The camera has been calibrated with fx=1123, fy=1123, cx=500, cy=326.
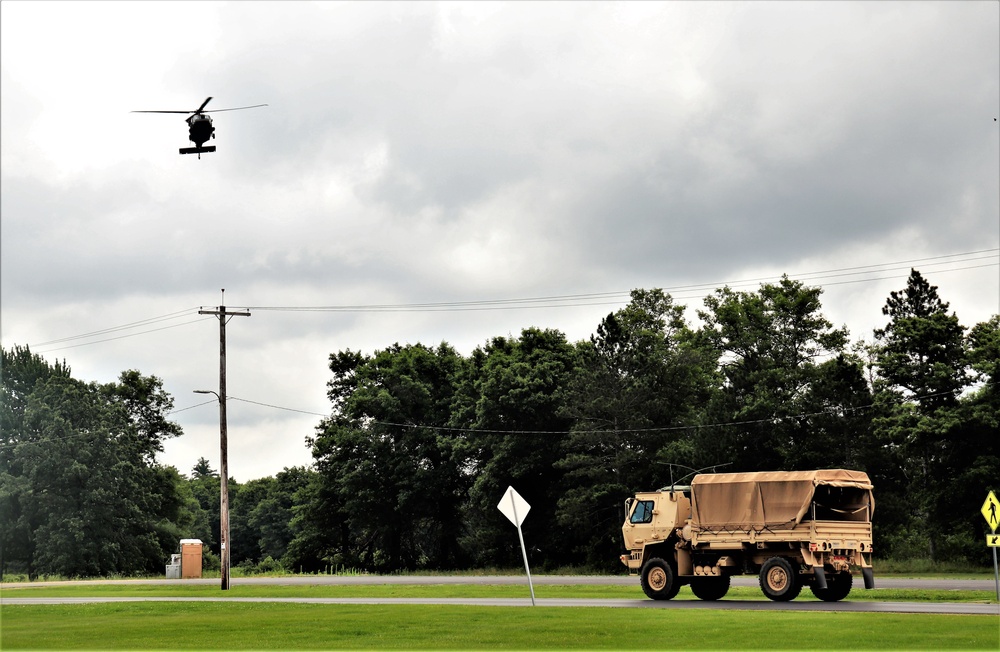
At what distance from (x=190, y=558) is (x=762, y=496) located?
4222 centimetres

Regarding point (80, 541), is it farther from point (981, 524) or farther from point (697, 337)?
point (981, 524)

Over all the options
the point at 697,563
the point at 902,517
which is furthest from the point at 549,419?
the point at 697,563

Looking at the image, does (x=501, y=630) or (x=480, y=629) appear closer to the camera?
(x=501, y=630)

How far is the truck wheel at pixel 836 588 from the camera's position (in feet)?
100

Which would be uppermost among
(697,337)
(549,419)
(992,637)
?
(697,337)

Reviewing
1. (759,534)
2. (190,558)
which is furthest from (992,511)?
(190,558)

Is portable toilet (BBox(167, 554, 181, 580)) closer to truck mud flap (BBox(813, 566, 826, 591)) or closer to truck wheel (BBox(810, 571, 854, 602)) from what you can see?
truck wheel (BBox(810, 571, 854, 602))

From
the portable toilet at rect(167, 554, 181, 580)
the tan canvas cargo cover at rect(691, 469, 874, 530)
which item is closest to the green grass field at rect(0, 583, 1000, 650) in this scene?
the tan canvas cargo cover at rect(691, 469, 874, 530)

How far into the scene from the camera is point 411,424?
8950cm

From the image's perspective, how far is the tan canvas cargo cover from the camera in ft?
102

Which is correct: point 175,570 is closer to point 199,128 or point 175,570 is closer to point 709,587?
point 709,587

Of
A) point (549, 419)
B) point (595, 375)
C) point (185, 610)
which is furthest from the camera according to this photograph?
point (549, 419)

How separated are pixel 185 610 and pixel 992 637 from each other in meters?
21.4

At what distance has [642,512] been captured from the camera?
34094mm
